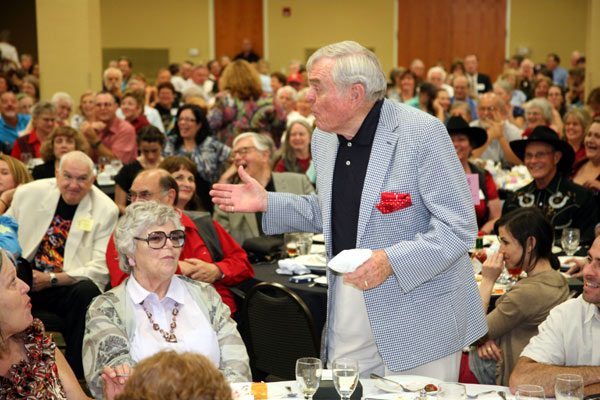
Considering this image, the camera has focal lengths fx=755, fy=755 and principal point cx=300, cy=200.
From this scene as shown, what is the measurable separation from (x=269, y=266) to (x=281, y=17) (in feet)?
49.9

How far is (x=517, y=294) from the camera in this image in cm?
348

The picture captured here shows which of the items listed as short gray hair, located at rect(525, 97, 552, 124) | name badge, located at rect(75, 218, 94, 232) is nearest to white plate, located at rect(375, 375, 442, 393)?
name badge, located at rect(75, 218, 94, 232)

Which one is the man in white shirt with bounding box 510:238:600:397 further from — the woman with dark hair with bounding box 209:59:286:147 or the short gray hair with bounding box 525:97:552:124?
the short gray hair with bounding box 525:97:552:124

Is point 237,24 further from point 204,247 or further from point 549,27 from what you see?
point 204,247

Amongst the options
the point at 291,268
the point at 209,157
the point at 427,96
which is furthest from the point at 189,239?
the point at 427,96

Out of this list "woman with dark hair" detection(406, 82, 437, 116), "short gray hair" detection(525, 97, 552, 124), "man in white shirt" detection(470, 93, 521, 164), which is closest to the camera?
"man in white shirt" detection(470, 93, 521, 164)

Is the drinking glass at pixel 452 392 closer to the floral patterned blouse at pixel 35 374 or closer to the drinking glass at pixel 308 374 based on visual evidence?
the drinking glass at pixel 308 374

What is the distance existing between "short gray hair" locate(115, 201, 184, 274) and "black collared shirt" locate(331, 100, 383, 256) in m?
0.77

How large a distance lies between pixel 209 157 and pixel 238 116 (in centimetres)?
116

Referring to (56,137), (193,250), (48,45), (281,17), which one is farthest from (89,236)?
(281,17)

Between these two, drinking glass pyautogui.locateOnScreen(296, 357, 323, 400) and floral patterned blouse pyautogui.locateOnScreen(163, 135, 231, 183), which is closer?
drinking glass pyautogui.locateOnScreen(296, 357, 323, 400)

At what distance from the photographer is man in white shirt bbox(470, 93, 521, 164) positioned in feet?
27.6

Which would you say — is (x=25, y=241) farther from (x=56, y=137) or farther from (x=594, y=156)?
(x=594, y=156)

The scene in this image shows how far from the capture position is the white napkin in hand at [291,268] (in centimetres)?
447
